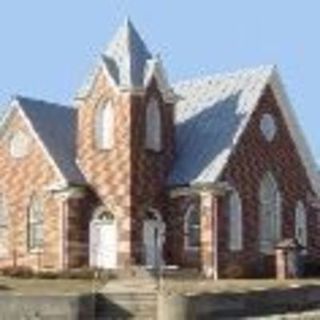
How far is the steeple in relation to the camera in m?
58.7

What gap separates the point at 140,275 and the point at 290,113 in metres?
14.9

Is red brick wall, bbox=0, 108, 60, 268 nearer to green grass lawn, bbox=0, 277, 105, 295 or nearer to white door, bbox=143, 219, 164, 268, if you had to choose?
white door, bbox=143, 219, 164, 268

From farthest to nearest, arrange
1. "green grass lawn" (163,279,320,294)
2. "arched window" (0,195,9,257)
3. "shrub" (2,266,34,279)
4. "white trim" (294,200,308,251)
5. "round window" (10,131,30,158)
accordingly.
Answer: "white trim" (294,200,308,251), "arched window" (0,195,9,257), "round window" (10,131,30,158), "shrub" (2,266,34,279), "green grass lawn" (163,279,320,294)

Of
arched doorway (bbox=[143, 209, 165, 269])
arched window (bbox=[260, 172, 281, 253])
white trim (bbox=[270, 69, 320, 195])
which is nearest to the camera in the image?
arched doorway (bbox=[143, 209, 165, 269])

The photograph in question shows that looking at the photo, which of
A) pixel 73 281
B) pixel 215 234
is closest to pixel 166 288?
pixel 73 281

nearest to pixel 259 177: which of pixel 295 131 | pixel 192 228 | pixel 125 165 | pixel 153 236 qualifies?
pixel 295 131

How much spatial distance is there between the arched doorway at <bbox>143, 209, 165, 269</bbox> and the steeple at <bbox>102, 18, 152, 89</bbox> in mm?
5783

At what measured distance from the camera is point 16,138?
61781 mm

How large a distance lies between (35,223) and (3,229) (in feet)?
6.70

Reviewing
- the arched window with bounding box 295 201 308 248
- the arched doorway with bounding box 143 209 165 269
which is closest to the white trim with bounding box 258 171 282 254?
the arched window with bounding box 295 201 308 248

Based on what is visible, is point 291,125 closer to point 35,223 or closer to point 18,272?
point 35,223

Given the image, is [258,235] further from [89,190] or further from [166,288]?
[166,288]

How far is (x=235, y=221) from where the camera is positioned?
6028cm

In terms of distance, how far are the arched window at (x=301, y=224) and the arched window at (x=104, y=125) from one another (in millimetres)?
10785
